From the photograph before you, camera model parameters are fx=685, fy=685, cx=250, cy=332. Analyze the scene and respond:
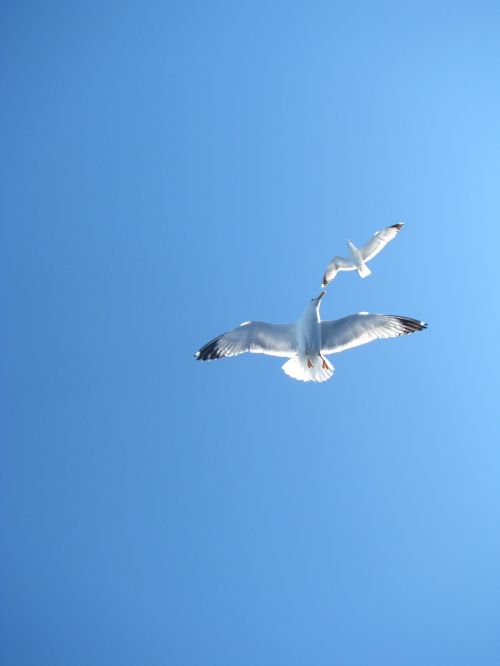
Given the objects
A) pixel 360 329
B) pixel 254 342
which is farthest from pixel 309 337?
pixel 254 342

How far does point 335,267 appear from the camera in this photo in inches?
398

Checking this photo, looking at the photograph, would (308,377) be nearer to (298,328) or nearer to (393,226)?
(298,328)

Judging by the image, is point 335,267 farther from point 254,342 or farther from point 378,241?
point 254,342

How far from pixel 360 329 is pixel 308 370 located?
94 cm

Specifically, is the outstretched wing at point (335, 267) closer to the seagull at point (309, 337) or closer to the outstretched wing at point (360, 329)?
the seagull at point (309, 337)

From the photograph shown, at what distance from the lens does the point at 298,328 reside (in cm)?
969

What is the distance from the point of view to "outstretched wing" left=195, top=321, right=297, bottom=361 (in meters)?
9.80

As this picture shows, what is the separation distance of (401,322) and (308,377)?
59.7 inches

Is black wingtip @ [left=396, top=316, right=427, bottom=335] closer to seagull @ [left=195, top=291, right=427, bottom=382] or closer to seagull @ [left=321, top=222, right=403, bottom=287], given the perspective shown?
seagull @ [left=195, top=291, right=427, bottom=382]

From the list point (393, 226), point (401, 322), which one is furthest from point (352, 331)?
point (393, 226)

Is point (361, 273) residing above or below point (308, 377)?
above

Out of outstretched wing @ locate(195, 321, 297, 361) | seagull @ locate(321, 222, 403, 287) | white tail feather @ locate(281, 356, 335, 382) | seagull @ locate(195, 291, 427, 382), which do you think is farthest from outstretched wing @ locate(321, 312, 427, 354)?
seagull @ locate(321, 222, 403, 287)

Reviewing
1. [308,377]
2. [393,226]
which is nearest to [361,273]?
[393,226]

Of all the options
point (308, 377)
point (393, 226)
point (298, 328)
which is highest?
point (393, 226)
